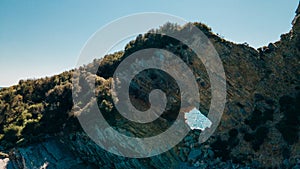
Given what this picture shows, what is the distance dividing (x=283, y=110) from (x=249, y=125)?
12.5 ft

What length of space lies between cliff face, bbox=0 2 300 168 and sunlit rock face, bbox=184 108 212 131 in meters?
1.29

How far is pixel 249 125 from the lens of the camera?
30.2 meters

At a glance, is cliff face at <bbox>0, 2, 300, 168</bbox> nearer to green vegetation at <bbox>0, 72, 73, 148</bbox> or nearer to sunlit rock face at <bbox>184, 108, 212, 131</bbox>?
green vegetation at <bbox>0, 72, 73, 148</bbox>

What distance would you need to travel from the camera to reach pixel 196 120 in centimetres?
3275

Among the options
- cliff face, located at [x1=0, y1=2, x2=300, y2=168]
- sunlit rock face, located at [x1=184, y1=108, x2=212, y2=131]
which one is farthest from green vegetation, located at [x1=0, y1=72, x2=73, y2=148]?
sunlit rock face, located at [x1=184, y1=108, x2=212, y2=131]

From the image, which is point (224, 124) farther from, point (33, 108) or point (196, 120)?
point (33, 108)

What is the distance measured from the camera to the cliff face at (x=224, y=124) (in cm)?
2783

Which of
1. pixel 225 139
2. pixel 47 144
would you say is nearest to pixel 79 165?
pixel 47 144

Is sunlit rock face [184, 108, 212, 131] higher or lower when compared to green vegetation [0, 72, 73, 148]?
lower

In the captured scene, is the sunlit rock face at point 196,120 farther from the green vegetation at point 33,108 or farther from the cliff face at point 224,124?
the green vegetation at point 33,108

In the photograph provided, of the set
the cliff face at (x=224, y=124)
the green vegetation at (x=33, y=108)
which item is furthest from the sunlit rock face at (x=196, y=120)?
the green vegetation at (x=33, y=108)

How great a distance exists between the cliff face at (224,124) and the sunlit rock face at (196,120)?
4.22 ft

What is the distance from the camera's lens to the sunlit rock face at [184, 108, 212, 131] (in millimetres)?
31384

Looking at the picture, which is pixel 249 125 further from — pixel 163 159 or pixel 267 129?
pixel 163 159
